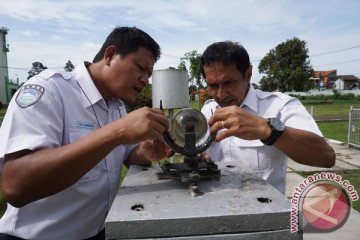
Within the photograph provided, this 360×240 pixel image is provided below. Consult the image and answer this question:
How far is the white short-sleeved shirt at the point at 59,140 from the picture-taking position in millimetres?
1541

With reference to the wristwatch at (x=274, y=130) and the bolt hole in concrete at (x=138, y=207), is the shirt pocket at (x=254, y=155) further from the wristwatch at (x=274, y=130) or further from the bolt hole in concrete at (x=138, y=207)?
the bolt hole in concrete at (x=138, y=207)

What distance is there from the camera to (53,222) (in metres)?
1.72

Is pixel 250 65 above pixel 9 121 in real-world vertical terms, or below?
above

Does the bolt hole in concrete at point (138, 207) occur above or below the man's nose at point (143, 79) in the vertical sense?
below

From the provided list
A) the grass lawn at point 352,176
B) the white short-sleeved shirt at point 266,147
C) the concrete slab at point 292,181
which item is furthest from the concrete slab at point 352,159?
the white short-sleeved shirt at point 266,147

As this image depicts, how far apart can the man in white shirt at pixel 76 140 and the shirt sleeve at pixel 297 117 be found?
0.93m

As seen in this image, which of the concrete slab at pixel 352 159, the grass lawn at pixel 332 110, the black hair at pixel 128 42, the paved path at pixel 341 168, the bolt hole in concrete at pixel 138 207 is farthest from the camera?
the grass lawn at pixel 332 110

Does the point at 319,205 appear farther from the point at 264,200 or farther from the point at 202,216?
the point at 202,216

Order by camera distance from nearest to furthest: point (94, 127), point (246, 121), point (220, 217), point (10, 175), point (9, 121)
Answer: point (220, 217) < point (10, 175) < point (9, 121) < point (246, 121) < point (94, 127)

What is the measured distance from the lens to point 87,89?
6.72 feet

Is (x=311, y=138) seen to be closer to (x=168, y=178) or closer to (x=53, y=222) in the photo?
(x=168, y=178)

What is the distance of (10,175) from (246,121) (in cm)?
124

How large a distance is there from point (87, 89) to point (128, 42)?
0.45 m

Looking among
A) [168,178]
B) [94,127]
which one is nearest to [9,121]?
[94,127]
